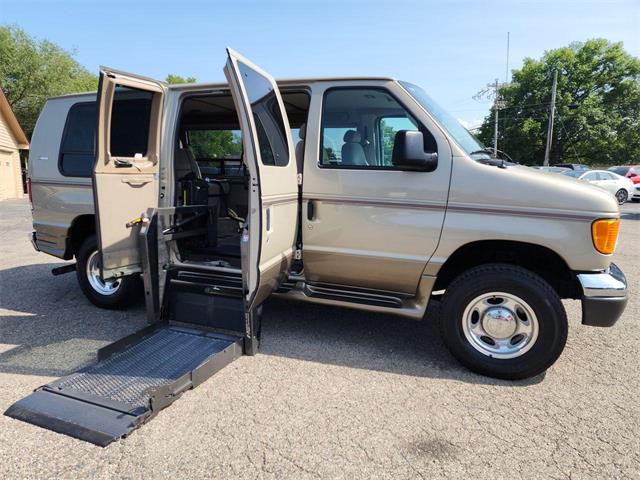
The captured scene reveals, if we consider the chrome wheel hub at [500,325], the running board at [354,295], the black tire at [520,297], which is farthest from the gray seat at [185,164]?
the chrome wheel hub at [500,325]

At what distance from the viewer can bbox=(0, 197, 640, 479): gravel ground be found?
244 cm

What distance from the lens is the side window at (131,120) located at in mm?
4266

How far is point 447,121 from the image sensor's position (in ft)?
12.4

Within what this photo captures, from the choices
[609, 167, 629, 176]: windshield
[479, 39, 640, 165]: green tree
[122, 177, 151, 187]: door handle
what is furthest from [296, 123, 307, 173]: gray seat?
[479, 39, 640, 165]: green tree

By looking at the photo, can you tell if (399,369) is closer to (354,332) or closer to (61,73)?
(354,332)

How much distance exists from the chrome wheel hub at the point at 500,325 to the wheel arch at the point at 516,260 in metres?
0.37

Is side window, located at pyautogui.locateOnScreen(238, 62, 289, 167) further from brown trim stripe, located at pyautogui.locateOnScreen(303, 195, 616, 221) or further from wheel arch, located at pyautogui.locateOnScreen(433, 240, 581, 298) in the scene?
wheel arch, located at pyautogui.locateOnScreen(433, 240, 581, 298)

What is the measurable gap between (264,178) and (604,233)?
253 cm

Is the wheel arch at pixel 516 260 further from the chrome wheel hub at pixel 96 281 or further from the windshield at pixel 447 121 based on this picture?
the chrome wheel hub at pixel 96 281

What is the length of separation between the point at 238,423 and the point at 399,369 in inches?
56.1

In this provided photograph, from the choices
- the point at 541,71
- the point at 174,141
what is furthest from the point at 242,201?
the point at 541,71

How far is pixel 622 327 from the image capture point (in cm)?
446

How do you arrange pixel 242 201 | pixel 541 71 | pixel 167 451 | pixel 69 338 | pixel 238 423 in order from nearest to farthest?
pixel 167 451 → pixel 238 423 → pixel 69 338 → pixel 242 201 → pixel 541 71

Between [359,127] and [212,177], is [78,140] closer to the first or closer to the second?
[212,177]
